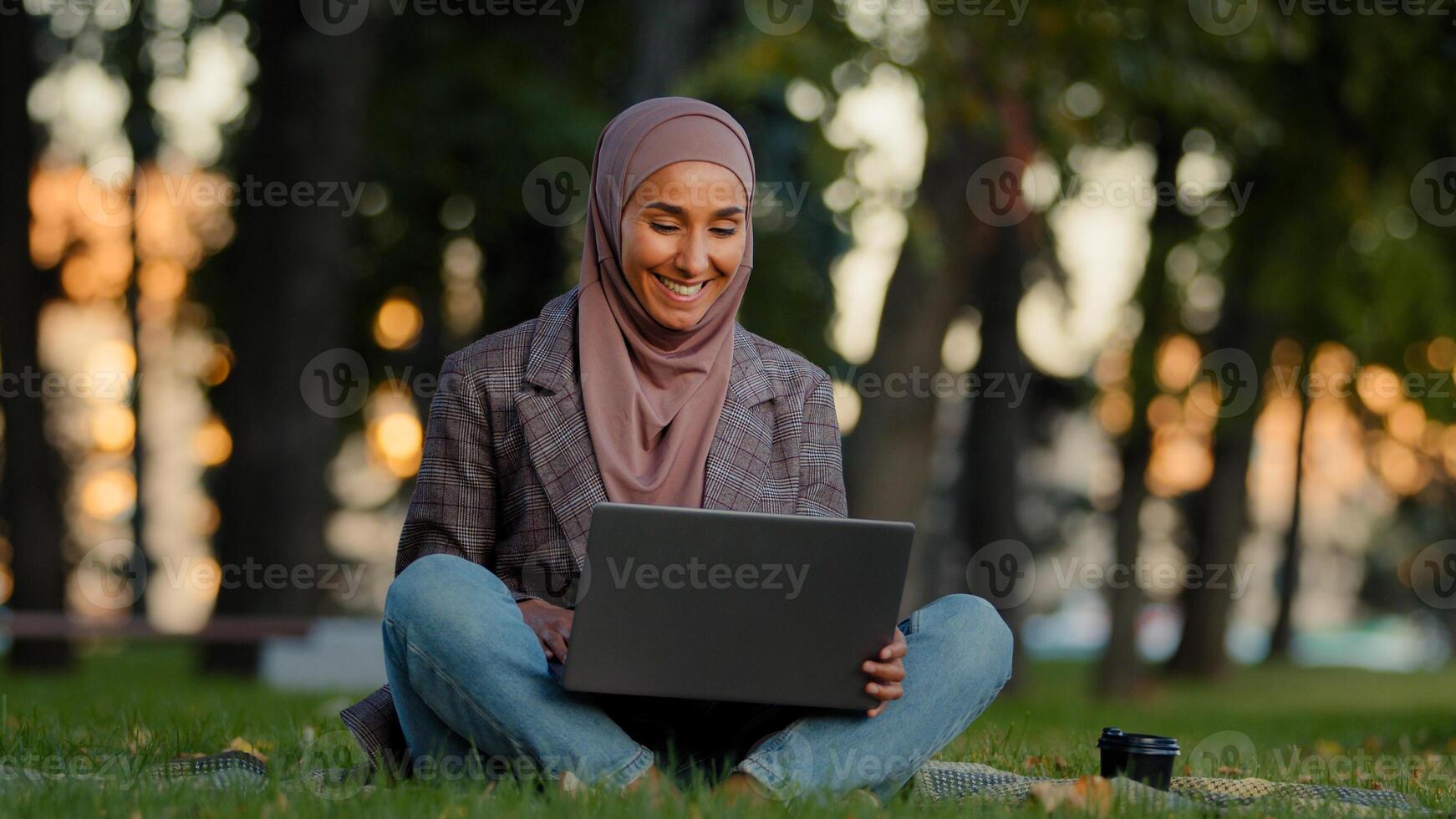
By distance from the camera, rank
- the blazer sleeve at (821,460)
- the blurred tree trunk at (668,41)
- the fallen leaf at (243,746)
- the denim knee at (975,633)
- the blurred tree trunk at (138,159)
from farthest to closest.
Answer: the blurred tree trunk at (138,159) < the blurred tree trunk at (668,41) < the fallen leaf at (243,746) < the blazer sleeve at (821,460) < the denim knee at (975,633)

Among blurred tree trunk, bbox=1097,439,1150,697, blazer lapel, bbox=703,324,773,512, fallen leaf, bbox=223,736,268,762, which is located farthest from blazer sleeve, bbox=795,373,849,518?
blurred tree trunk, bbox=1097,439,1150,697

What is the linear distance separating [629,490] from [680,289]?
495 mm

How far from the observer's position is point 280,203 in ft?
39.3

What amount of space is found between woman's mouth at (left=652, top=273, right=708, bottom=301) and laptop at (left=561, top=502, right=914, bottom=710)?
881 millimetres

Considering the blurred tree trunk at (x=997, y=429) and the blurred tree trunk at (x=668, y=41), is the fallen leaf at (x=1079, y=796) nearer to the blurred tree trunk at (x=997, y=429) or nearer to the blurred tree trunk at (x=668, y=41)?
the blurred tree trunk at (x=668, y=41)

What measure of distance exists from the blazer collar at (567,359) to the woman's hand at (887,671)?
789mm

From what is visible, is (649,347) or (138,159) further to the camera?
(138,159)

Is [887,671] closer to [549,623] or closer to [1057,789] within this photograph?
[1057,789]

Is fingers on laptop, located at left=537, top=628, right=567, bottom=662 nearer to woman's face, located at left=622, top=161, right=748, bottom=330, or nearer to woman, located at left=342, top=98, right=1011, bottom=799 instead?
woman, located at left=342, top=98, right=1011, bottom=799

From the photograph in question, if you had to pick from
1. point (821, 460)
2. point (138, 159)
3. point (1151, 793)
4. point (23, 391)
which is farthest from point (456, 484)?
point (138, 159)

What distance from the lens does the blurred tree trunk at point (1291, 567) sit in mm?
21781

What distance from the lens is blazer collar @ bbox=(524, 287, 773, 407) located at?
3.75 meters

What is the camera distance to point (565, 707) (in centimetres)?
333

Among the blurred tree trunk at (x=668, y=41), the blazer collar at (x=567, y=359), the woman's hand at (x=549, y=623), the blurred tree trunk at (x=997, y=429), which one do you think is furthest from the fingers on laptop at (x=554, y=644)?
the blurred tree trunk at (x=997, y=429)
